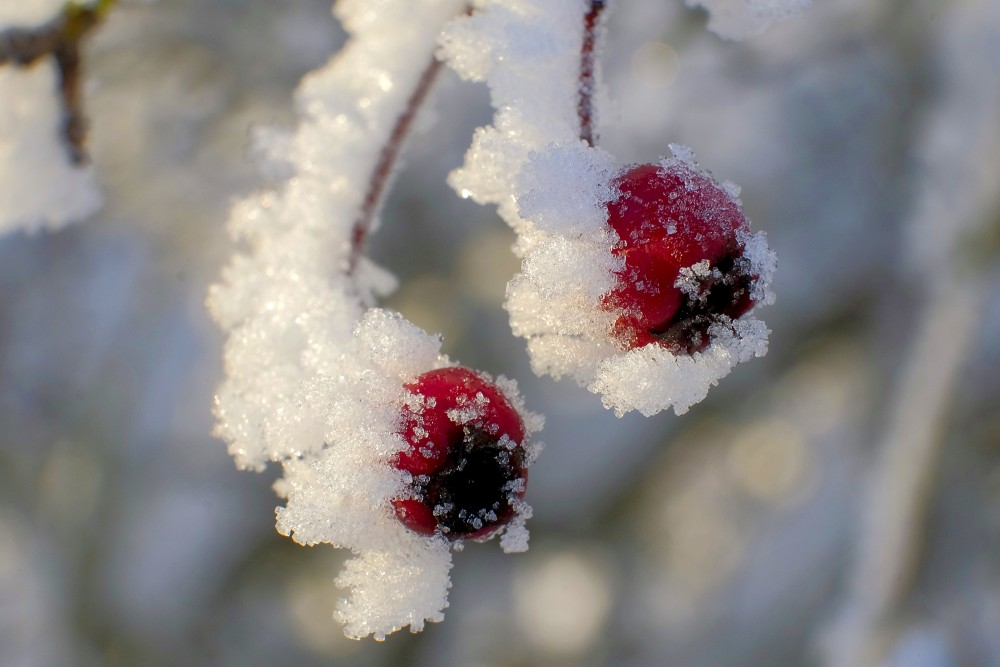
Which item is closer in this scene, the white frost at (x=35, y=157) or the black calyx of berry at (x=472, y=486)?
the black calyx of berry at (x=472, y=486)

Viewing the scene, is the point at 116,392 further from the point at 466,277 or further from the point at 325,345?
the point at 325,345

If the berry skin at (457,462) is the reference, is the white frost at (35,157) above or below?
below

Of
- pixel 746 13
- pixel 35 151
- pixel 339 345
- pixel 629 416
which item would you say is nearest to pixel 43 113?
pixel 35 151

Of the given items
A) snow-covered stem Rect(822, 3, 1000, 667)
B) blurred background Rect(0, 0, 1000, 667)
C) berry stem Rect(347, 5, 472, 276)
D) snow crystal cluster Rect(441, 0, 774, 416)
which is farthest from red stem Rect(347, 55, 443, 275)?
snow-covered stem Rect(822, 3, 1000, 667)

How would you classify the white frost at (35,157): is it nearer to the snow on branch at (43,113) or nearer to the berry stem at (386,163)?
the snow on branch at (43,113)

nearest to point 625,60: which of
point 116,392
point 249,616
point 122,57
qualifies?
point 122,57

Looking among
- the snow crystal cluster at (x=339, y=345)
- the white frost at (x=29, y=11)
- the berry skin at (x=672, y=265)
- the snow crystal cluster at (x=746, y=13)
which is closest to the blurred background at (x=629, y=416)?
the white frost at (x=29, y=11)
